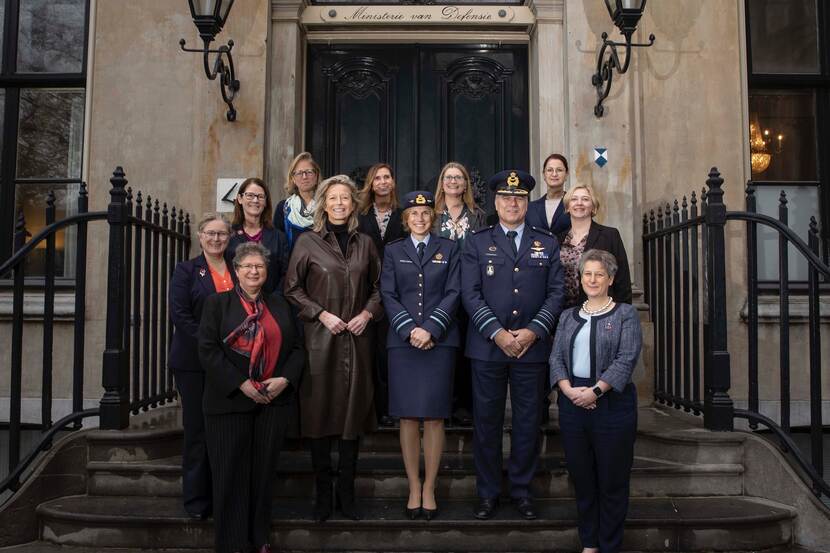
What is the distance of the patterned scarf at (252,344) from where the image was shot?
3.84 metres

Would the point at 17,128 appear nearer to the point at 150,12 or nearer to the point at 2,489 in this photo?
the point at 150,12

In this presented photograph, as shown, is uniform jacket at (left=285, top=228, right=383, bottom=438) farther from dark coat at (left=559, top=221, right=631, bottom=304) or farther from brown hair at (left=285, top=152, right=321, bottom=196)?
dark coat at (left=559, top=221, right=631, bottom=304)

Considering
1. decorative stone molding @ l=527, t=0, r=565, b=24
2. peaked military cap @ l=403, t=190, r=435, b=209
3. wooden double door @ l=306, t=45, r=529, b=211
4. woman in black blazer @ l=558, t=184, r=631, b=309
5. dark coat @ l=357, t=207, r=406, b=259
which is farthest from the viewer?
wooden double door @ l=306, t=45, r=529, b=211

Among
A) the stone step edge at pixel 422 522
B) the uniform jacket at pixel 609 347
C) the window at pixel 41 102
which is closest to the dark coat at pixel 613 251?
the uniform jacket at pixel 609 347

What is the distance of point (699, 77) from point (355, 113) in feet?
10.6

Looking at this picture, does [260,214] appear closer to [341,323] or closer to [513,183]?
[341,323]

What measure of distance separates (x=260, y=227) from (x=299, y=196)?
0.49 metres

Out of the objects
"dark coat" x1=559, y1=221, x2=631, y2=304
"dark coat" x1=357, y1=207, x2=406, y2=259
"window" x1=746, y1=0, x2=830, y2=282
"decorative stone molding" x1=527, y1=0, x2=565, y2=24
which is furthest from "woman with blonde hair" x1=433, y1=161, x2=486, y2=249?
"window" x1=746, y1=0, x2=830, y2=282

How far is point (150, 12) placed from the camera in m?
6.76

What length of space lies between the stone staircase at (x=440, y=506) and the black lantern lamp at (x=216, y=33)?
113 inches

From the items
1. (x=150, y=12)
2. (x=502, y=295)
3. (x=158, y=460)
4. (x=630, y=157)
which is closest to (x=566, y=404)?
(x=502, y=295)

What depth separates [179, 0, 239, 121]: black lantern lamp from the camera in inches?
227

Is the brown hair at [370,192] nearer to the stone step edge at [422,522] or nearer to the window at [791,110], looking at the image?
the stone step edge at [422,522]

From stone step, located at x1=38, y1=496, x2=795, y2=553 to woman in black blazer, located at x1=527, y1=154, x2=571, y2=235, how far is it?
1.94m
